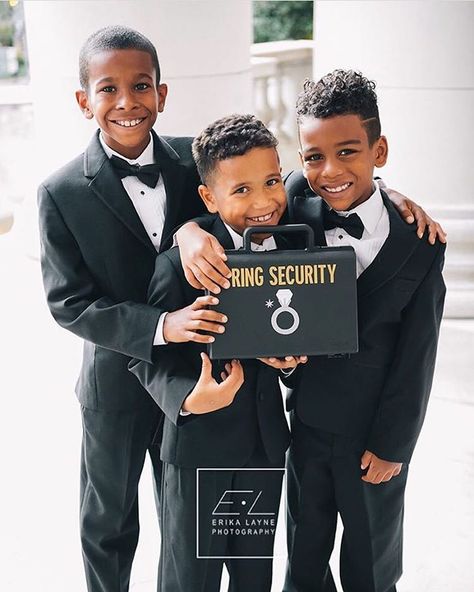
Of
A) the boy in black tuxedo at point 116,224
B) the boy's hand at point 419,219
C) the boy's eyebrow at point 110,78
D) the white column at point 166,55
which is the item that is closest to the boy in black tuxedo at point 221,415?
the boy in black tuxedo at point 116,224

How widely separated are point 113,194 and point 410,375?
2.68ft

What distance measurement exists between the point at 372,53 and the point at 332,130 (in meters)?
2.40

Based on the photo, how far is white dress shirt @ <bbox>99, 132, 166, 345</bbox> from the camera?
6.90ft

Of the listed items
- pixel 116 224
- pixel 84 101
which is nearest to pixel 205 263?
pixel 116 224

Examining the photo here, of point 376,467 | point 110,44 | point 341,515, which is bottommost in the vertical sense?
point 341,515

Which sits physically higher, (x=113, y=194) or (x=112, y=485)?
A: (x=113, y=194)

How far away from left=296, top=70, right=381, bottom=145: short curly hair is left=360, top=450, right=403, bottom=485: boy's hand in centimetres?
75

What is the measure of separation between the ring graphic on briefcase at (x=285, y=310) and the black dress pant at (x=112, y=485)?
57 cm

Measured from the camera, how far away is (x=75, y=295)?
2053 millimetres

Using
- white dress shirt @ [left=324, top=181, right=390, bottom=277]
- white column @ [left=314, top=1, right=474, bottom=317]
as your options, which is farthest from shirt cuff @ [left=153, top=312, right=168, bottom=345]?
white column @ [left=314, top=1, right=474, bottom=317]

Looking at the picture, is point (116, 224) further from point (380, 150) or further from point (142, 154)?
point (380, 150)

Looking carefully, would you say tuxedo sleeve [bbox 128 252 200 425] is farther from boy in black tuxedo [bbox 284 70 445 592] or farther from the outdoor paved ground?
the outdoor paved ground

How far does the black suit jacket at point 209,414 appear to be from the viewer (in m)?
1.94

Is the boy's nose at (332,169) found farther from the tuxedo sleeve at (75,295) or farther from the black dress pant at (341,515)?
the black dress pant at (341,515)
